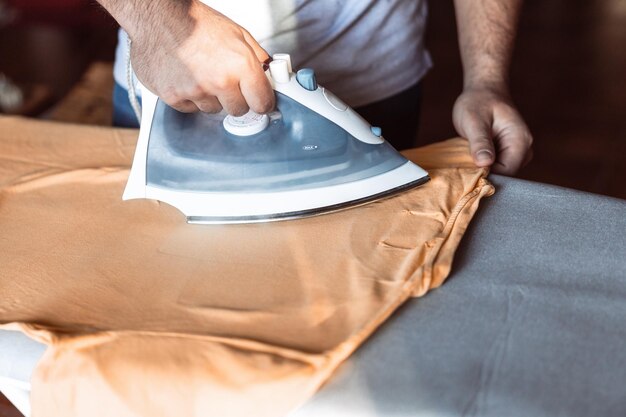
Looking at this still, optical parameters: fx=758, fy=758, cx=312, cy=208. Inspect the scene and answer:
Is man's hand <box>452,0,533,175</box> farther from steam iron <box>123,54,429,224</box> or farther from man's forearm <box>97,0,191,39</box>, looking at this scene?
man's forearm <box>97,0,191,39</box>

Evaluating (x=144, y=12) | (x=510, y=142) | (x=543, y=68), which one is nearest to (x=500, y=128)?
(x=510, y=142)

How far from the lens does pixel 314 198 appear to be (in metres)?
1.09

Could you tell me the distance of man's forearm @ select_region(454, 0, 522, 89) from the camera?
1433mm

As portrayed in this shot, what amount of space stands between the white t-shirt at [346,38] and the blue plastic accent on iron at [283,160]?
28 cm

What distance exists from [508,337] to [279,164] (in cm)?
44

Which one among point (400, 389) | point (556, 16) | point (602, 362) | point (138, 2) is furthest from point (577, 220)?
point (556, 16)

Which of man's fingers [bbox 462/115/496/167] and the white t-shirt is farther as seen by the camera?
the white t-shirt

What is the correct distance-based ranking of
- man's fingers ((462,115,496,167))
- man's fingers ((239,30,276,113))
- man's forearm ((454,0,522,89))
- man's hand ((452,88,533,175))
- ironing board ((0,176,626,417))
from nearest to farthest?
ironing board ((0,176,626,417)) → man's fingers ((239,30,276,113)) → man's fingers ((462,115,496,167)) → man's hand ((452,88,533,175)) → man's forearm ((454,0,522,89))

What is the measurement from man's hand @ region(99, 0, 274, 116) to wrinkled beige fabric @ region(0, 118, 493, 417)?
0.58 feet

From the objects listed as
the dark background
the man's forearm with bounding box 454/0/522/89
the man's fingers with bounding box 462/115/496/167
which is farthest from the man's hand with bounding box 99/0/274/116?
the dark background

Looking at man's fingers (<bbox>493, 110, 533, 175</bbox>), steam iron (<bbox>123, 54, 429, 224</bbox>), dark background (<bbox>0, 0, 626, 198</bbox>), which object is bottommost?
dark background (<bbox>0, 0, 626, 198</bbox>)

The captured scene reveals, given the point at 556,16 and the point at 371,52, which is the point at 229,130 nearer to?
the point at 371,52

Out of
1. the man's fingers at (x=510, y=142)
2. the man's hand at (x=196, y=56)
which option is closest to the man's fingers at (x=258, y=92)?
the man's hand at (x=196, y=56)

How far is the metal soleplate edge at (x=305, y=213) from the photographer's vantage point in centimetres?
108
